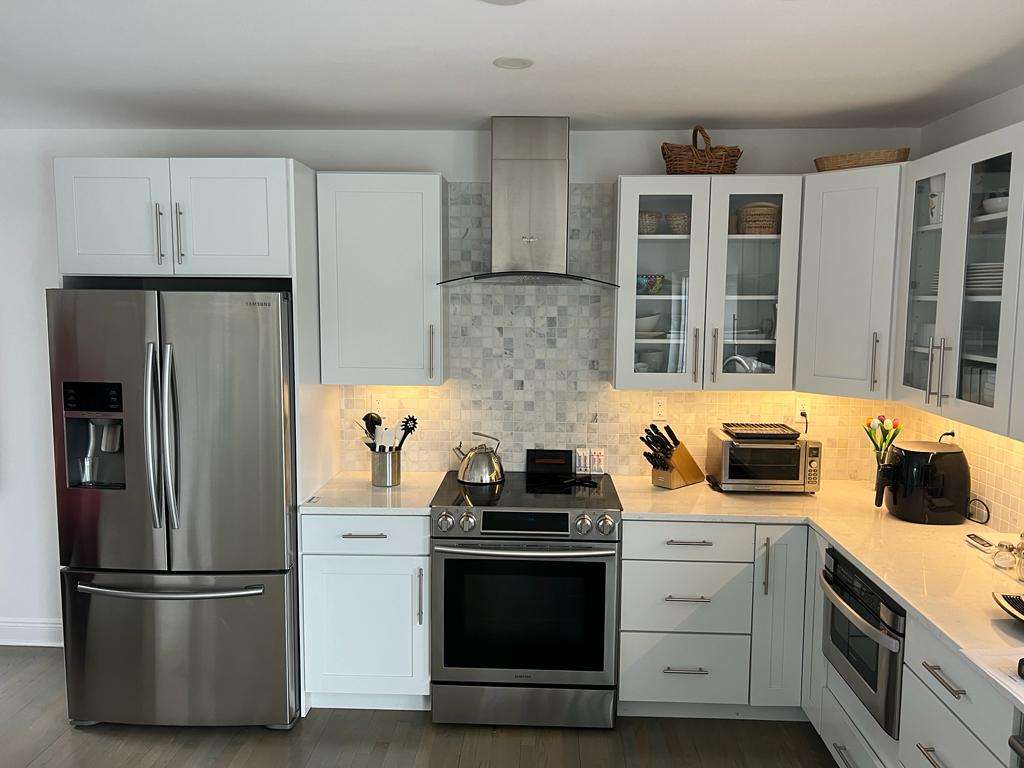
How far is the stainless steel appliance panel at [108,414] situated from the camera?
9.70 feet

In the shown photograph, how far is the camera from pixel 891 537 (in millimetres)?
2807

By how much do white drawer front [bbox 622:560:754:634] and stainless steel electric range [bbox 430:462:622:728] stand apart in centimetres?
9

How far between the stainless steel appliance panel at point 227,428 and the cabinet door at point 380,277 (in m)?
0.37

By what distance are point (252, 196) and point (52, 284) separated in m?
1.37

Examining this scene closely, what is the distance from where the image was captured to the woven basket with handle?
3301mm

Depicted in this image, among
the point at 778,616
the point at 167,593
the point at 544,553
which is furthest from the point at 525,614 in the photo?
the point at 167,593

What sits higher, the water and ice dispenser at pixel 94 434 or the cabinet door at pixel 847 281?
the cabinet door at pixel 847 281

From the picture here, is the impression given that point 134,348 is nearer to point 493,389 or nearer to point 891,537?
point 493,389

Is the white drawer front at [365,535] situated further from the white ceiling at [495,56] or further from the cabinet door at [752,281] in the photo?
the white ceiling at [495,56]

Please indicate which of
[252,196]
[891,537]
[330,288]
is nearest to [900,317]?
[891,537]

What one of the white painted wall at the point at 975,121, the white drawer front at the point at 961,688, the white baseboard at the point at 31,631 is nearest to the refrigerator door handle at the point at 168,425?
the white baseboard at the point at 31,631

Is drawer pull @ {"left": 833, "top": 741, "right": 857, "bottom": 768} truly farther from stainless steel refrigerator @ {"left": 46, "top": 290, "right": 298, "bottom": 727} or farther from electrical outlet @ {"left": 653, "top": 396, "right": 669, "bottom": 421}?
stainless steel refrigerator @ {"left": 46, "top": 290, "right": 298, "bottom": 727}

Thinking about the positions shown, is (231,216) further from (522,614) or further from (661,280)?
(522,614)

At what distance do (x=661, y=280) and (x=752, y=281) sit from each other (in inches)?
15.2
